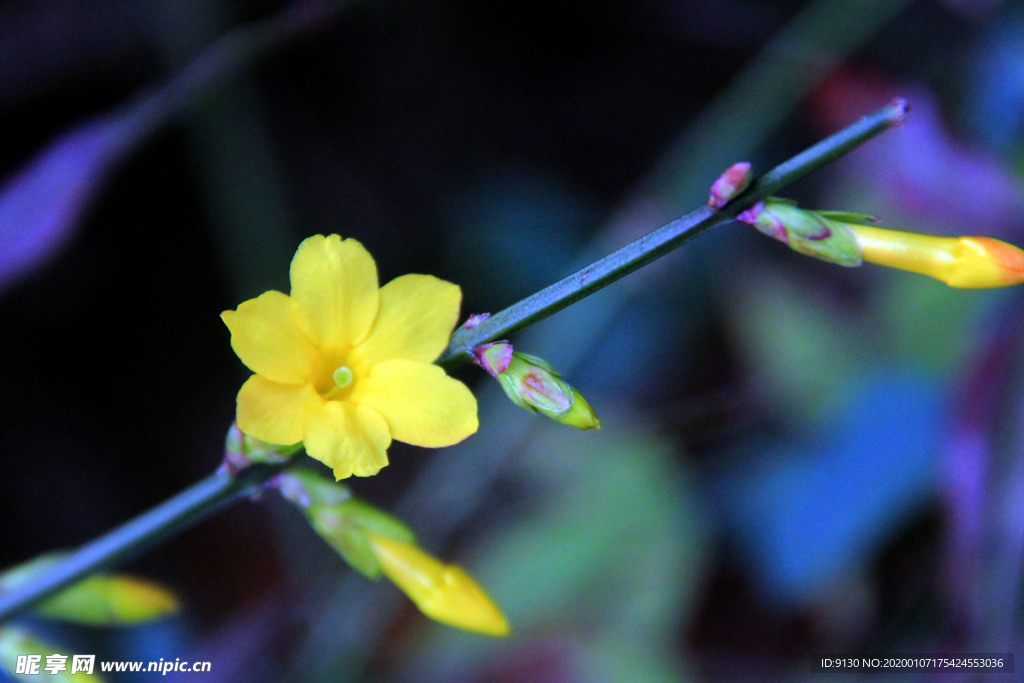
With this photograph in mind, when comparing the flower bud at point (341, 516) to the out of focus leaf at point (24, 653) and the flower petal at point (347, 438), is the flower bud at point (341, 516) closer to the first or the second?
the flower petal at point (347, 438)

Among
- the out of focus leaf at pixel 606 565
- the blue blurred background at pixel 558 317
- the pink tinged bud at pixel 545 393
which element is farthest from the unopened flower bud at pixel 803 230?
the out of focus leaf at pixel 606 565

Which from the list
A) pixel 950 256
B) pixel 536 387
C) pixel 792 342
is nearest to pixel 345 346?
pixel 536 387

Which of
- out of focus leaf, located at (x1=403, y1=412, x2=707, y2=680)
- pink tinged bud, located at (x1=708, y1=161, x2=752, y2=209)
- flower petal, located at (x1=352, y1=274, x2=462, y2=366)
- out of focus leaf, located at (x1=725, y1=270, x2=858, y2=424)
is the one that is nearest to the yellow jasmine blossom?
flower petal, located at (x1=352, y1=274, x2=462, y2=366)

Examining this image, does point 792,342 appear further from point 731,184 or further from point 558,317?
point 731,184

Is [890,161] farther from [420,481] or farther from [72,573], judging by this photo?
[72,573]

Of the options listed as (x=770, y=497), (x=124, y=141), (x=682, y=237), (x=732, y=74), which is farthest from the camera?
(x=732, y=74)

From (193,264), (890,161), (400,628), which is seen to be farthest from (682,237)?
(193,264)
